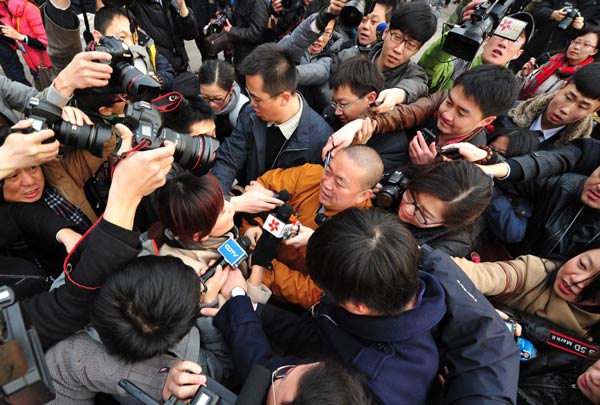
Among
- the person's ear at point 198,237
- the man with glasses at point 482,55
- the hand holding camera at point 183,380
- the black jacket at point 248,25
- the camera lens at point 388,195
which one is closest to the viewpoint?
the hand holding camera at point 183,380

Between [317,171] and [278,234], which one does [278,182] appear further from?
[278,234]

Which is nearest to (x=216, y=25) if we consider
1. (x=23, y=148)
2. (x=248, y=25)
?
(x=248, y=25)

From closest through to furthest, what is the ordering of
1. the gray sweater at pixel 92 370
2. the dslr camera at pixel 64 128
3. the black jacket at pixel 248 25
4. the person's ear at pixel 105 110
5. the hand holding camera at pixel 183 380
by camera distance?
1. the hand holding camera at pixel 183 380
2. the gray sweater at pixel 92 370
3. the dslr camera at pixel 64 128
4. the person's ear at pixel 105 110
5. the black jacket at pixel 248 25

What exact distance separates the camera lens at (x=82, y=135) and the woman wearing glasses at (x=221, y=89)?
116cm

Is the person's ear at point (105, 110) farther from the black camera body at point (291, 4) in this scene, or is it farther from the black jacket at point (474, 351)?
the black camera body at point (291, 4)

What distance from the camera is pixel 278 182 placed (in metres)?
2.10

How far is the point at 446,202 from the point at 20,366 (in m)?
1.65

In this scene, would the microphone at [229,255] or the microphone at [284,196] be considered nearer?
the microphone at [229,255]

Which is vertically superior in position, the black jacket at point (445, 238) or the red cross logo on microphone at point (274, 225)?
the red cross logo on microphone at point (274, 225)

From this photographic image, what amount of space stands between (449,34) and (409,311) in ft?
6.65

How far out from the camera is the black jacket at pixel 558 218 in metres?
1.96

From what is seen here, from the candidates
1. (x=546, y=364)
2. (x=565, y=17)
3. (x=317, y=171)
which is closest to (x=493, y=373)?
(x=546, y=364)

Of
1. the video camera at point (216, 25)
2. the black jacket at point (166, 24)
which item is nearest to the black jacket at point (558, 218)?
the black jacket at point (166, 24)

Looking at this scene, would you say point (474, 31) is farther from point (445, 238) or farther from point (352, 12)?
point (445, 238)
